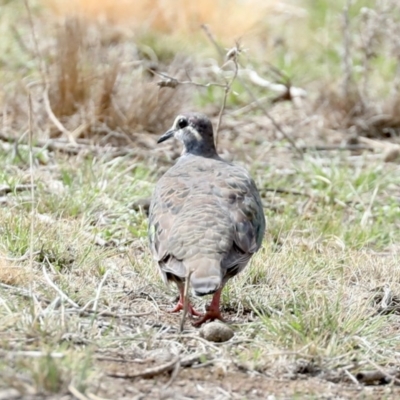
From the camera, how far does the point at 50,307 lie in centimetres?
427

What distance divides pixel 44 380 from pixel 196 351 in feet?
3.49

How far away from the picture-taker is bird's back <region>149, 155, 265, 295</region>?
4555mm

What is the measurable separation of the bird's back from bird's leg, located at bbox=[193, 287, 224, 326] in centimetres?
13

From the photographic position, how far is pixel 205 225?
15.6ft

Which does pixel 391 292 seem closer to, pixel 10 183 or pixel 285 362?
pixel 285 362

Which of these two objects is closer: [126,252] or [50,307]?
[50,307]

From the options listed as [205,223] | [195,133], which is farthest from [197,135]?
[205,223]

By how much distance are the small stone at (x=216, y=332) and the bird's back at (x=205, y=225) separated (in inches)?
8.2

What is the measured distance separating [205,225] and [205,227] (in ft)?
0.06

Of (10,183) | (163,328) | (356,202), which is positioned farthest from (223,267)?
(356,202)

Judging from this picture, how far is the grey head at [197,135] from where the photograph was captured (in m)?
6.30

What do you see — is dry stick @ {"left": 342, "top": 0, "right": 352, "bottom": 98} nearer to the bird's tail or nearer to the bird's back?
the bird's back

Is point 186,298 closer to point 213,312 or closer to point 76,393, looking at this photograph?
point 213,312

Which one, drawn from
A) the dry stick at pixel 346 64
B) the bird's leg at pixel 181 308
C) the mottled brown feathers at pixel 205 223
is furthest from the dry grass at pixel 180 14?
the bird's leg at pixel 181 308
